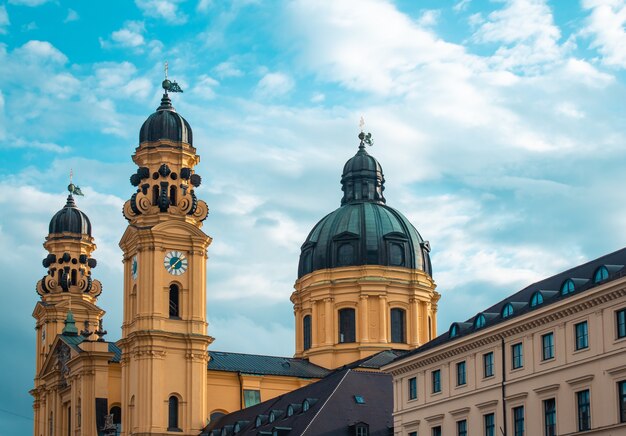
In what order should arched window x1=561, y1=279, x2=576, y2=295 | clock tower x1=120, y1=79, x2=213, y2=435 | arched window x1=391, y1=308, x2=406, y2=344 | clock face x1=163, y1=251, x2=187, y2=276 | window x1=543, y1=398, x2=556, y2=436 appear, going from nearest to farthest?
window x1=543, y1=398, x2=556, y2=436 → arched window x1=561, y1=279, x2=576, y2=295 → clock tower x1=120, y1=79, x2=213, y2=435 → clock face x1=163, y1=251, x2=187, y2=276 → arched window x1=391, y1=308, x2=406, y2=344

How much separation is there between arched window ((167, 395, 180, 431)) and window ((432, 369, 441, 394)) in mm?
39826

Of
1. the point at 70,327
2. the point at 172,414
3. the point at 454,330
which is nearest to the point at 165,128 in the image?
the point at 70,327

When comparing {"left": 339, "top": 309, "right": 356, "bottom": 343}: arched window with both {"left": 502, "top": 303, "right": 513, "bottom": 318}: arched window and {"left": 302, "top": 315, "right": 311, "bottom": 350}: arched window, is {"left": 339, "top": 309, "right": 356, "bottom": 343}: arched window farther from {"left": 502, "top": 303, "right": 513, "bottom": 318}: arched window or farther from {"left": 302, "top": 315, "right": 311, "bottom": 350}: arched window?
{"left": 502, "top": 303, "right": 513, "bottom": 318}: arched window

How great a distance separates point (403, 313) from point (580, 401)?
6089cm

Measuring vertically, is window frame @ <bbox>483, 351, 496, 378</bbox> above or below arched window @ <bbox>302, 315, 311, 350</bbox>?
below

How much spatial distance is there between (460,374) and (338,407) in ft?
60.8

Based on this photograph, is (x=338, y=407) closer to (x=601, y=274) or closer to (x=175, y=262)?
(x=175, y=262)

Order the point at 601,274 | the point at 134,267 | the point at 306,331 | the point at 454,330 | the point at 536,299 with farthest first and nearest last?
the point at 306,331, the point at 134,267, the point at 454,330, the point at 536,299, the point at 601,274

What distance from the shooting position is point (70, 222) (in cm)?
13712

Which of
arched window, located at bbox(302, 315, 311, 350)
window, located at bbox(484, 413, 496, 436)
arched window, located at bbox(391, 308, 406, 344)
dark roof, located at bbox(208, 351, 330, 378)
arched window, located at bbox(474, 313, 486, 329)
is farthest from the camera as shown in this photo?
arched window, located at bbox(302, 315, 311, 350)

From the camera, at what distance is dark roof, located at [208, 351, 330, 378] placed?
377 ft

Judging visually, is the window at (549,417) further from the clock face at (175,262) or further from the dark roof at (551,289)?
the clock face at (175,262)

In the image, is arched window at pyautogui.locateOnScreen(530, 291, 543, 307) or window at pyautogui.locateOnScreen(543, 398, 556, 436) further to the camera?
arched window at pyautogui.locateOnScreen(530, 291, 543, 307)

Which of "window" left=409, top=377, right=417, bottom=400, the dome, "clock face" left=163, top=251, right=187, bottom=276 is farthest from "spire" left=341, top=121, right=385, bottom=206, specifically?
"window" left=409, top=377, right=417, bottom=400
